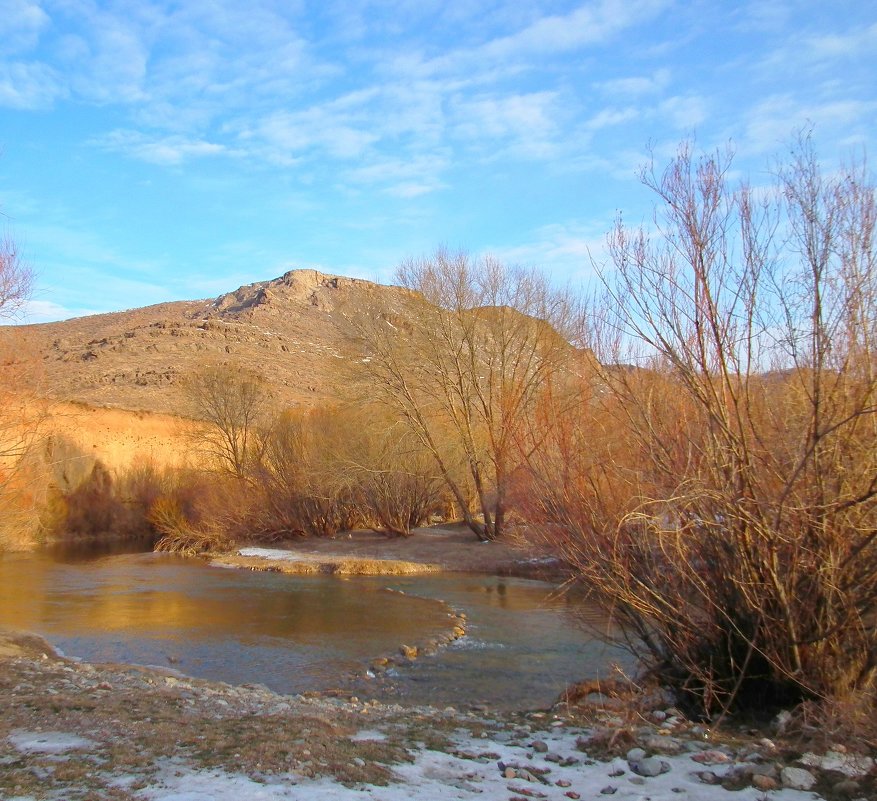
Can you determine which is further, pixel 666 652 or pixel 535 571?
pixel 535 571

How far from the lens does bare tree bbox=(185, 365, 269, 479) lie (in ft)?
127

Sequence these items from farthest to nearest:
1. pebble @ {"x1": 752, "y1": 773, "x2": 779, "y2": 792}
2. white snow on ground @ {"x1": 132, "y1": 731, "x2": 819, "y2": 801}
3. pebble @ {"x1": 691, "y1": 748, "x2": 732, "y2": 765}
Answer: pebble @ {"x1": 691, "y1": 748, "x2": 732, "y2": 765} < pebble @ {"x1": 752, "y1": 773, "x2": 779, "y2": 792} < white snow on ground @ {"x1": 132, "y1": 731, "x2": 819, "y2": 801}

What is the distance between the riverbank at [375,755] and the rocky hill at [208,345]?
2349cm

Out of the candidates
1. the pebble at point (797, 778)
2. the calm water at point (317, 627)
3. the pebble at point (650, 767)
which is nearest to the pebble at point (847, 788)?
the pebble at point (797, 778)

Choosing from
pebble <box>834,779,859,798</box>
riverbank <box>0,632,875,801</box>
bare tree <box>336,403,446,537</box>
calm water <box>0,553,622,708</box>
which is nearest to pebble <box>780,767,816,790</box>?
riverbank <box>0,632,875,801</box>

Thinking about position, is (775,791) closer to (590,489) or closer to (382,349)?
(590,489)

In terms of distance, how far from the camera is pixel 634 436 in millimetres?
8430

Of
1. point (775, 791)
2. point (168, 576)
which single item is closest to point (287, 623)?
point (168, 576)

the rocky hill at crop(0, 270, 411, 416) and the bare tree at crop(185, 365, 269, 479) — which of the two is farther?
the rocky hill at crop(0, 270, 411, 416)

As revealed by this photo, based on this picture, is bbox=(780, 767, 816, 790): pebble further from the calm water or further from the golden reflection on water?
the golden reflection on water

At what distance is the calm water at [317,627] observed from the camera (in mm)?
11734

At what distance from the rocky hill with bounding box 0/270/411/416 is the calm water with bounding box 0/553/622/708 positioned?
38.5 ft

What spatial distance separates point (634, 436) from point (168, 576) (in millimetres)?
19864

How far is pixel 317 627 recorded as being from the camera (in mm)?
16016
